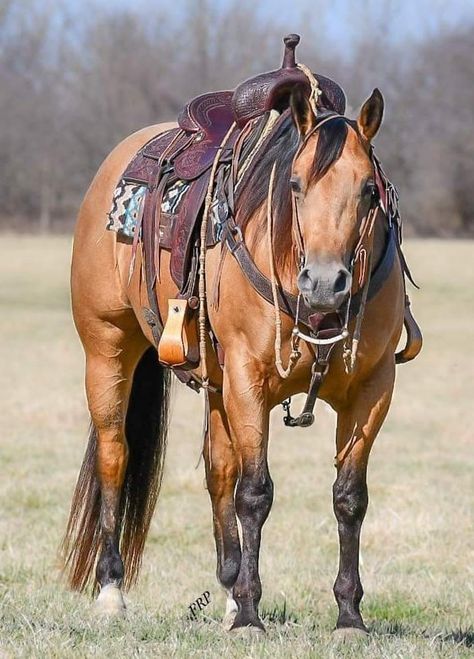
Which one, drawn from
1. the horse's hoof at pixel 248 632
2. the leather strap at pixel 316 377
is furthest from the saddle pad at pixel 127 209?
the horse's hoof at pixel 248 632

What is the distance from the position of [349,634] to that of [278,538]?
3072 mm

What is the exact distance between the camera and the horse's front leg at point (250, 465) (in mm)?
4309

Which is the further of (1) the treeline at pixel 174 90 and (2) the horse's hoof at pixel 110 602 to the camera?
(1) the treeline at pixel 174 90

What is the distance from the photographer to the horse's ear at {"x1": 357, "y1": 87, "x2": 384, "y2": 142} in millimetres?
4000

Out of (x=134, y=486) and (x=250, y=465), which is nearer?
(x=250, y=465)

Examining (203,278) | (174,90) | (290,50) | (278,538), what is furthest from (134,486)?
(174,90)

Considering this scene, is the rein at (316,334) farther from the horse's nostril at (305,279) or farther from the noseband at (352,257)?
the horse's nostril at (305,279)

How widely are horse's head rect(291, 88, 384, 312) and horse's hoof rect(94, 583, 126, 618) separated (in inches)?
82.0

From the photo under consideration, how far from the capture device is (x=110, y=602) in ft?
17.7

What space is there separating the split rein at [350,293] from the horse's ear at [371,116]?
85 mm

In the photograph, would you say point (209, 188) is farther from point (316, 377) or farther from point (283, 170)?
point (316, 377)

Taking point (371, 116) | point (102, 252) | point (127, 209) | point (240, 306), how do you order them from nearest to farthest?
point (371, 116) → point (240, 306) → point (127, 209) → point (102, 252)

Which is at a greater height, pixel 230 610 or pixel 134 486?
pixel 134 486

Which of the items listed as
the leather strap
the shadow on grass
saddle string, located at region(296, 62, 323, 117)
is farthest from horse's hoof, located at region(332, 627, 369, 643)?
saddle string, located at region(296, 62, 323, 117)
